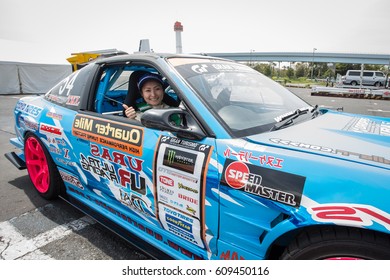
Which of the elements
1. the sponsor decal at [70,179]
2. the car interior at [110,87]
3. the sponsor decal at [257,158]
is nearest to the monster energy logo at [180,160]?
the sponsor decal at [257,158]

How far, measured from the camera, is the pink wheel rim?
2840 millimetres

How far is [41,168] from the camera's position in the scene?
294 cm

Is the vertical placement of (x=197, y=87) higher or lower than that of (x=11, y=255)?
higher

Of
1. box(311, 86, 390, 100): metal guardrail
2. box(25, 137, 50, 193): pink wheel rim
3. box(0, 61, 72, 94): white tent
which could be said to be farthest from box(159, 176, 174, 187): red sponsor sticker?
box(311, 86, 390, 100): metal guardrail

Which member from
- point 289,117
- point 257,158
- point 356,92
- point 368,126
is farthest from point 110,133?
point 356,92

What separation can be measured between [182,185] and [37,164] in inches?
87.1

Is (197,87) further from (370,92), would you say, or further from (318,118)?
(370,92)

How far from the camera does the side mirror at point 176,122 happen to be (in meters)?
1.53

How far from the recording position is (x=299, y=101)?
2.33 m

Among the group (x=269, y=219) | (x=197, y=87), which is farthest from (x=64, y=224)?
(x=269, y=219)

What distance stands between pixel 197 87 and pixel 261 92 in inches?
29.3

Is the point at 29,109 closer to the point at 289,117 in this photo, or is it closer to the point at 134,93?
the point at 134,93

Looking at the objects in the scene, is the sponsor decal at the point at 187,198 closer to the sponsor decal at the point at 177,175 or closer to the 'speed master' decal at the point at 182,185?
the 'speed master' decal at the point at 182,185

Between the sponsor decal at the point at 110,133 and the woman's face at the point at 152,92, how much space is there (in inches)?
16.4
